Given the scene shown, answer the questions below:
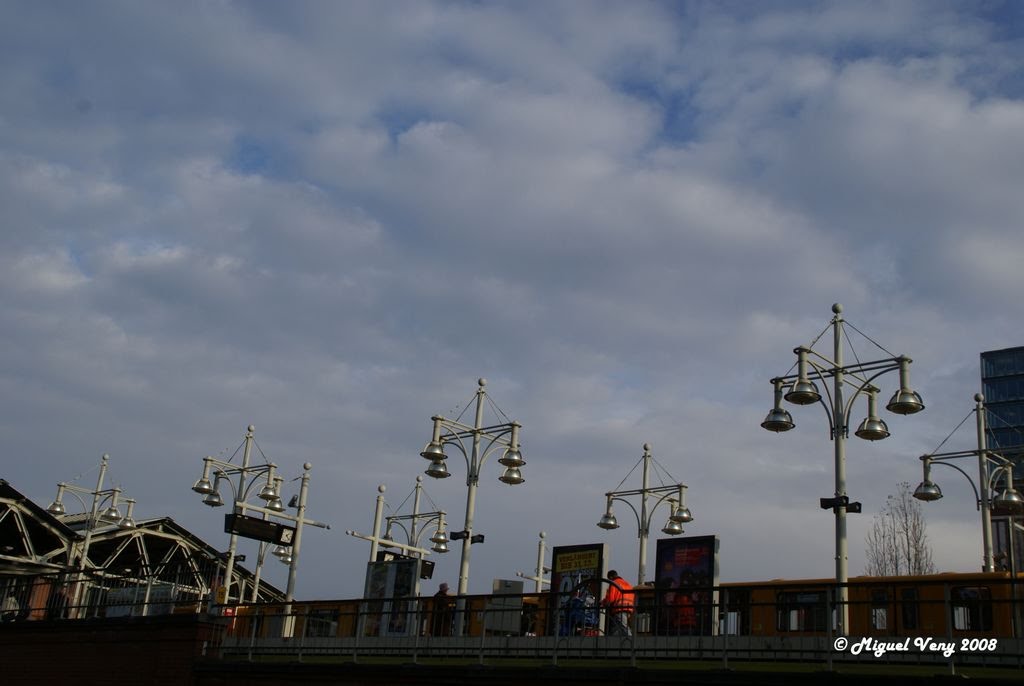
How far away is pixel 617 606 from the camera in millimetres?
17156

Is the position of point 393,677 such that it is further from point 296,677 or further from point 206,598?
point 206,598

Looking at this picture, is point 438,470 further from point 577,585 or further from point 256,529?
point 577,585

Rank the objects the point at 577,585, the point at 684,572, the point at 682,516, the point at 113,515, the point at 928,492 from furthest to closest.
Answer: the point at 113,515
the point at 682,516
the point at 928,492
the point at 684,572
the point at 577,585

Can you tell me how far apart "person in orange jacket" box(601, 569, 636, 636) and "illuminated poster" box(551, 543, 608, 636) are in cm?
22

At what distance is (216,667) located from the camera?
22672 millimetres

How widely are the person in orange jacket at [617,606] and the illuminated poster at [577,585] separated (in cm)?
22

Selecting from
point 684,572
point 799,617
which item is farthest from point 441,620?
point 799,617

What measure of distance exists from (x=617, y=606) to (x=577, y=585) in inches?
52.6

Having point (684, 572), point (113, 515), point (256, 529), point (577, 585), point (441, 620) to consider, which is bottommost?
point (441, 620)

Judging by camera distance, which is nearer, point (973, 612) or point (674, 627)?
point (674, 627)

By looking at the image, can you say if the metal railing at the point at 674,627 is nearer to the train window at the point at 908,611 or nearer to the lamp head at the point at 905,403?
the train window at the point at 908,611

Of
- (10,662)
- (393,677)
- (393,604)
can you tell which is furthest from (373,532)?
(393,677)

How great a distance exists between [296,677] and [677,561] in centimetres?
795

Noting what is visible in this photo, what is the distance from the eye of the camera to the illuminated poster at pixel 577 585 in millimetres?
18266
